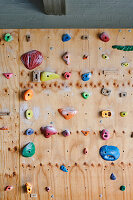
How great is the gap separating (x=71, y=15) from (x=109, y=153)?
1.26 m

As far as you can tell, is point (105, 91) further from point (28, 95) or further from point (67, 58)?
point (28, 95)

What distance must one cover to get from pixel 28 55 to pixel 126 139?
1.14 m

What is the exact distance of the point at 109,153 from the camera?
211cm

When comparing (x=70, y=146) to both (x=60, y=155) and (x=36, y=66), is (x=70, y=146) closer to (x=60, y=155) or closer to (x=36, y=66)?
(x=60, y=155)

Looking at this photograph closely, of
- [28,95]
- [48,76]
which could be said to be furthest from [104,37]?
[28,95]

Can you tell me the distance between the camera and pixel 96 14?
2.14 m

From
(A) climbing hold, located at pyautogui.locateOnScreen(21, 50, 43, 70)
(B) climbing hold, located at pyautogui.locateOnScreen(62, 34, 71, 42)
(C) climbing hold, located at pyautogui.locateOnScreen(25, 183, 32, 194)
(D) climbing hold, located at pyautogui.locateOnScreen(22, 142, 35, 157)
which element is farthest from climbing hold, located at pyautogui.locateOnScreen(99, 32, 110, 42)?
(C) climbing hold, located at pyautogui.locateOnScreen(25, 183, 32, 194)

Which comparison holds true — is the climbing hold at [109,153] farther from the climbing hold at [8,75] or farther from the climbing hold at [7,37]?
the climbing hold at [7,37]

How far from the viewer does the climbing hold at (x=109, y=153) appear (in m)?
2.11

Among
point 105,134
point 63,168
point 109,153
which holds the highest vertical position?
point 105,134

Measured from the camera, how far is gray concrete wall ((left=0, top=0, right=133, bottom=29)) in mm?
2084

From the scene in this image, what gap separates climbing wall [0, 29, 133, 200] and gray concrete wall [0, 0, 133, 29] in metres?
0.07

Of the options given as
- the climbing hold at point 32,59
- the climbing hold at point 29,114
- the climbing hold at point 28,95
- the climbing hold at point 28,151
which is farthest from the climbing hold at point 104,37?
the climbing hold at point 28,151

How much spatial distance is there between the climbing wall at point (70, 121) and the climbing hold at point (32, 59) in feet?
0.12
